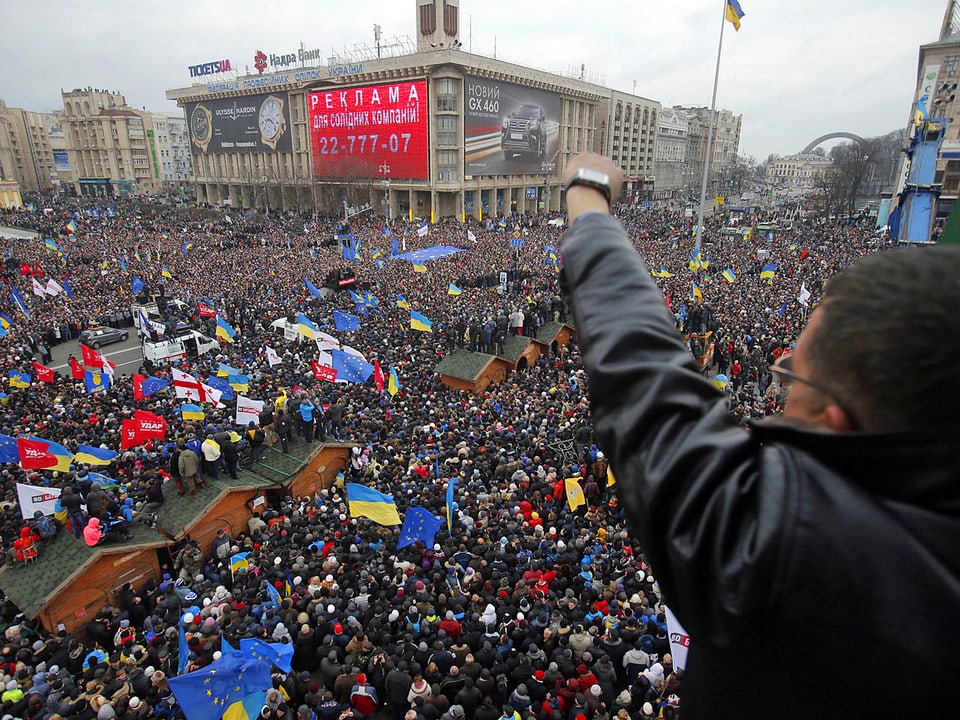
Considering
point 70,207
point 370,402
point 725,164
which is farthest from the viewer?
point 725,164

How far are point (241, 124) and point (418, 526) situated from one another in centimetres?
8309

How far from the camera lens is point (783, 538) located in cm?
86

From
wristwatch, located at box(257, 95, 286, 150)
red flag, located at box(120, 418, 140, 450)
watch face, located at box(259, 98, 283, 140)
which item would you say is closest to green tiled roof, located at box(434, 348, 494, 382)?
red flag, located at box(120, 418, 140, 450)

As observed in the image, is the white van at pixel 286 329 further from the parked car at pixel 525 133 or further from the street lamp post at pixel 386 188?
the parked car at pixel 525 133

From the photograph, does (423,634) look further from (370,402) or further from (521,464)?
(370,402)

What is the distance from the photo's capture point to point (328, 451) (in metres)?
13.7

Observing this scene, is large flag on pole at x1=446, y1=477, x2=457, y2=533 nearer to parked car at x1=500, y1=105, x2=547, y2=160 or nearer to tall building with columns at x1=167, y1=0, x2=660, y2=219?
tall building with columns at x1=167, y1=0, x2=660, y2=219

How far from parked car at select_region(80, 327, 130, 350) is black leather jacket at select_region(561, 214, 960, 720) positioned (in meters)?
29.6

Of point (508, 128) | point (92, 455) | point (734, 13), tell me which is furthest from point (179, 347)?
point (508, 128)

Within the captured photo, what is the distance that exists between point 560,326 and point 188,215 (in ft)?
188

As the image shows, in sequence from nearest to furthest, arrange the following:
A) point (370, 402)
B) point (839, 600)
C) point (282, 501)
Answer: point (839, 600), point (282, 501), point (370, 402)

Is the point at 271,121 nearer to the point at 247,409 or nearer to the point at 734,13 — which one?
the point at 734,13

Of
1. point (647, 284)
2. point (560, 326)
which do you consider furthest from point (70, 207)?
point (647, 284)

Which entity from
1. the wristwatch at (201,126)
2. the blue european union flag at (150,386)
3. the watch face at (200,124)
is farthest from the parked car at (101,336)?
the watch face at (200,124)
